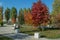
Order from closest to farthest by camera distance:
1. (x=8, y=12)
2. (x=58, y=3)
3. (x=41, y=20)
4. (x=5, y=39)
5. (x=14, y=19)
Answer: (x=5, y=39), (x=41, y=20), (x=58, y=3), (x=14, y=19), (x=8, y=12)

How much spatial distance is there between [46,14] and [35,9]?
2.60 metres

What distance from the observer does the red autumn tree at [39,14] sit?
34.6 metres

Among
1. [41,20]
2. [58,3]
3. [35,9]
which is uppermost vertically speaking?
[58,3]

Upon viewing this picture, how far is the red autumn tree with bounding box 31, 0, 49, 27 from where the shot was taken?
34.6 meters

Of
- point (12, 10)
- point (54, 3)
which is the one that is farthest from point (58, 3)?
point (12, 10)

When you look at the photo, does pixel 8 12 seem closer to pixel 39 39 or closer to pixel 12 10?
pixel 12 10

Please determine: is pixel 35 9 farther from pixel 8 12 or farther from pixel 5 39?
pixel 8 12

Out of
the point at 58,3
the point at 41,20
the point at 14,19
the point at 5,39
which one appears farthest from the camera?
the point at 14,19

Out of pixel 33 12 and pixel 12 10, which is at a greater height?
pixel 12 10

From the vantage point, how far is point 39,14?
3494 centimetres

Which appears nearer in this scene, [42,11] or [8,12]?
[42,11]

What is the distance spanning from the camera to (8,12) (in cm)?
9050

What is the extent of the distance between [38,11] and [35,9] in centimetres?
105

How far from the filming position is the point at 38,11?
35.0 meters
